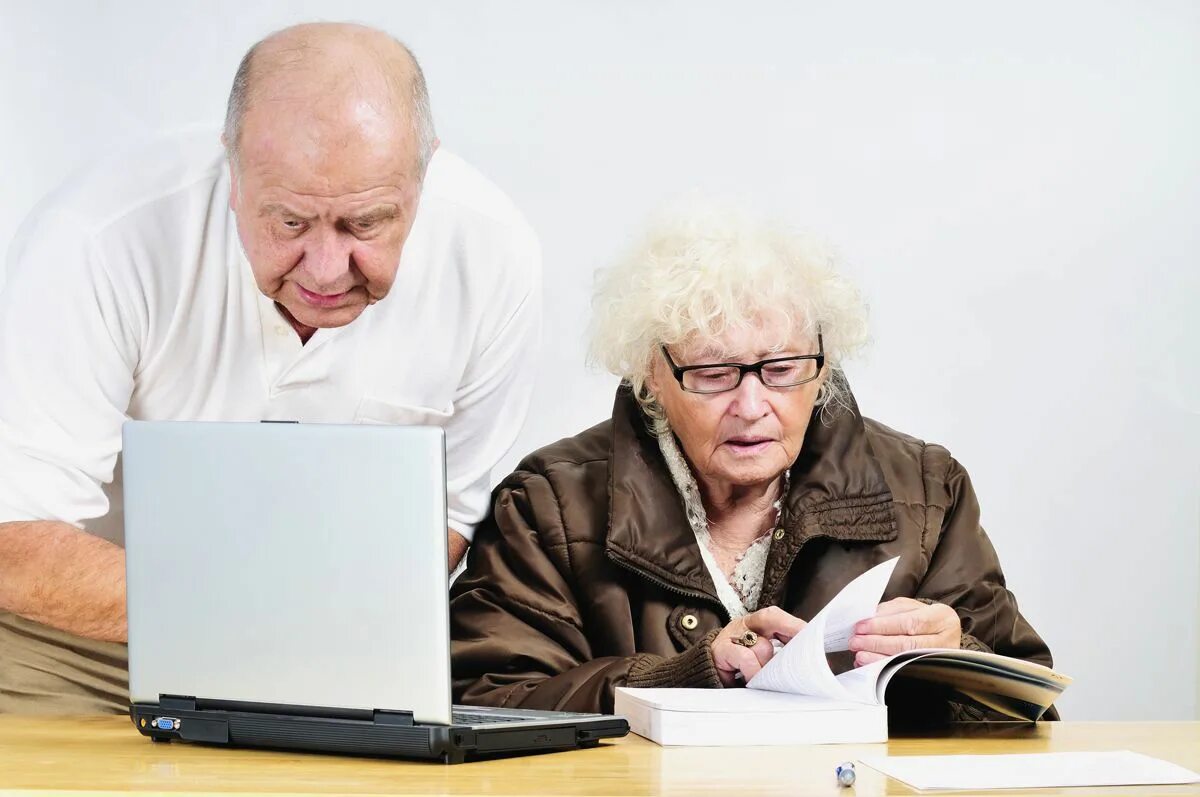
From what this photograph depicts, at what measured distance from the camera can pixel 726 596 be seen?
2.29 metres

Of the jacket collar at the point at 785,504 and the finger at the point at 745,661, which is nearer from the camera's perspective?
the finger at the point at 745,661

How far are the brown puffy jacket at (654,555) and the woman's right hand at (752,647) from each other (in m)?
0.20

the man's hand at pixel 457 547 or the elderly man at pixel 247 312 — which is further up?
the elderly man at pixel 247 312

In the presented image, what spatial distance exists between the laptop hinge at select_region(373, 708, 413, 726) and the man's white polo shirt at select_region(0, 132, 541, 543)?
1194 millimetres

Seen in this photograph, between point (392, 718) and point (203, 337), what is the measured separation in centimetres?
145

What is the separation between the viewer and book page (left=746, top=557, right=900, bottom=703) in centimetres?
159

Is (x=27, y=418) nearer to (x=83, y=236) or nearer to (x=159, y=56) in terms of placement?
(x=83, y=236)

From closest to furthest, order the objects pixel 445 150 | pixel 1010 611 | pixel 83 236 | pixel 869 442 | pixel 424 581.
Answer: pixel 424 581
pixel 1010 611
pixel 869 442
pixel 83 236
pixel 445 150

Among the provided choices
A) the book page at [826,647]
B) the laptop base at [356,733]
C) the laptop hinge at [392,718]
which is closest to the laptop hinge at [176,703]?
the laptop base at [356,733]

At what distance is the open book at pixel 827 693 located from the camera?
1.50 meters

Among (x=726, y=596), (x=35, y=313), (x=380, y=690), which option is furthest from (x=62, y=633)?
(x=380, y=690)

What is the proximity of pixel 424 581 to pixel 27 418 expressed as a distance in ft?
4.95

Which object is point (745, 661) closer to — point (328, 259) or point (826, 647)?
point (826, 647)

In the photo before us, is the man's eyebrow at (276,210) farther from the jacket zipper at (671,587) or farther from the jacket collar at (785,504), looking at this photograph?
the jacket zipper at (671,587)
